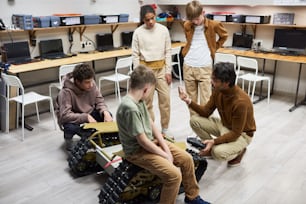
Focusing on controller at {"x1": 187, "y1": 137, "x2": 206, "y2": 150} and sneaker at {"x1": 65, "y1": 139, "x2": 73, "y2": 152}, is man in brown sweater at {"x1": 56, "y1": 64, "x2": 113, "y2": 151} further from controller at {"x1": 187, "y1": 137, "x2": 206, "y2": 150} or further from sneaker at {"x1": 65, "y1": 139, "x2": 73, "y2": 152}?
controller at {"x1": 187, "y1": 137, "x2": 206, "y2": 150}

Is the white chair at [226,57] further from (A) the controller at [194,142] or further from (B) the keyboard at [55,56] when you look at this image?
(B) the keyboard at [55,56]

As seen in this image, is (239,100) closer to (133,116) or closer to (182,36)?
(133,116)

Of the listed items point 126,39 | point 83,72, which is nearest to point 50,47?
point 126,39

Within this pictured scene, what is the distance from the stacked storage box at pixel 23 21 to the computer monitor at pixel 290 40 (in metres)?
3.73

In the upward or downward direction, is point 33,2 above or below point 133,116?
above

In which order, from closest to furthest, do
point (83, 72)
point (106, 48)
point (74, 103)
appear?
point (83, 72) → point (74, 103) → point (106, 48)

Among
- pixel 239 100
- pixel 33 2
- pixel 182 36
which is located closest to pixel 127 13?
pixel 182 36

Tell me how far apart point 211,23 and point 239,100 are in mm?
1014

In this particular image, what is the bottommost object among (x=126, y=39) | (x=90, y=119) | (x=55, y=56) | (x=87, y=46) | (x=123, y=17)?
(x=90, y=119)

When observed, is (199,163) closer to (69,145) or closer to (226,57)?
(69,145)

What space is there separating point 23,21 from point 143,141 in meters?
3.01

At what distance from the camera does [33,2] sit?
14.4 ft

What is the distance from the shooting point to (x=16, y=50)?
4227 millimetres

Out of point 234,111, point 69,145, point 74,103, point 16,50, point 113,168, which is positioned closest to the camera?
point 113,168
